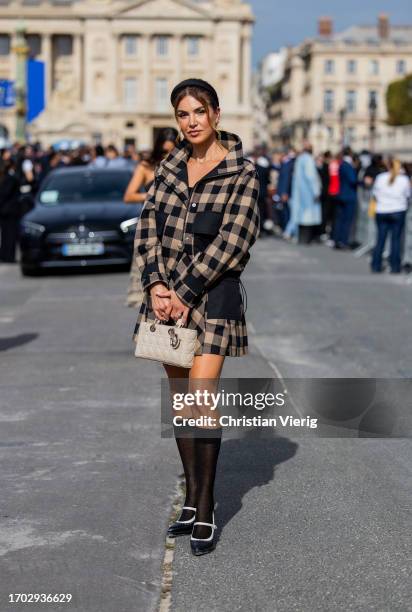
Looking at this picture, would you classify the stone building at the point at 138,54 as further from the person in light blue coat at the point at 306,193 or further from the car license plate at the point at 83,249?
the car license plate at the point at 83,249

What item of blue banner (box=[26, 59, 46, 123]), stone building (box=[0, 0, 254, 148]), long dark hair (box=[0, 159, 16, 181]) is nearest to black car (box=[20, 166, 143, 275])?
long dark hair (box=[0, 159, 16, 181])

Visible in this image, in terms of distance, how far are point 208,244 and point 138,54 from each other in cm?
13192

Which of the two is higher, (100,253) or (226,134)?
(226,134)

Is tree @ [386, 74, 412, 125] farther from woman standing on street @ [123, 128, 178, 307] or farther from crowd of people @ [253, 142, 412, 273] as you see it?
woman standing on street @ [123, 128, 178, 307]

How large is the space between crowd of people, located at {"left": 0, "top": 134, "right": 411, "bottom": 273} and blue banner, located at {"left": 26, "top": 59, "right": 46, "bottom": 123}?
3.23 meters

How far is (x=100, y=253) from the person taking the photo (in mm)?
17391

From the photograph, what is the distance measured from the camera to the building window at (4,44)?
460 feet

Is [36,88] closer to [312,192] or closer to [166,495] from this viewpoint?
[312,192]

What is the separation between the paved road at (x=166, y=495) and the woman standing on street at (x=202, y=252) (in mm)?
328

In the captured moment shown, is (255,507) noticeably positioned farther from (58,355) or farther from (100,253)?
(100,253)

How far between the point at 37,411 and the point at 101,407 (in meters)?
0.38

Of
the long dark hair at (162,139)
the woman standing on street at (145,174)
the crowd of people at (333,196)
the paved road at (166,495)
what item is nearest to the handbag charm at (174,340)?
the paved road at (166,495)

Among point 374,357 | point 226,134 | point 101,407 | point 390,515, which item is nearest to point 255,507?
point 390,515

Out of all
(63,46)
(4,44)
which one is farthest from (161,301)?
(4,44)
